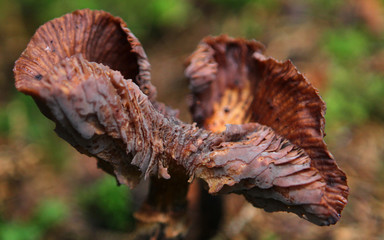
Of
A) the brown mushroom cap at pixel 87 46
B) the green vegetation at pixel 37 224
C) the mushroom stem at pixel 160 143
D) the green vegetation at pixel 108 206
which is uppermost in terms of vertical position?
the brown mushroom cap at pixel 87 46

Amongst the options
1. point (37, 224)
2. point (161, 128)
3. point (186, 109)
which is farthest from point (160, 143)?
point (186, 109)

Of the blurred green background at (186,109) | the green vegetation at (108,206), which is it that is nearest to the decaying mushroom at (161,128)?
the green vegetation at (108,206)

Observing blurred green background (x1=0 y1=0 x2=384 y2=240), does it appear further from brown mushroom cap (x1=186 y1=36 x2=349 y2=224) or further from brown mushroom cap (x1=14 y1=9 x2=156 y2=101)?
brown mushroom cap (x1=14 y1=9 x2=156 y2=101)

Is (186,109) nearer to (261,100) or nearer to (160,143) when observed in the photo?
(261,100)

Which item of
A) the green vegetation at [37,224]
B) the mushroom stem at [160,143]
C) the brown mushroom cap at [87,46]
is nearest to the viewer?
the mushroom stem at [160,143]

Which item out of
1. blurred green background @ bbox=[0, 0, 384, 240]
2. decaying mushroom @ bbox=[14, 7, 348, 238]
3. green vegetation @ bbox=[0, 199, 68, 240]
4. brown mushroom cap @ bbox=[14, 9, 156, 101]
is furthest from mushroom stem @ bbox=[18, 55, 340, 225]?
green vegetation @ bbox=[0, 199, 68, 240]

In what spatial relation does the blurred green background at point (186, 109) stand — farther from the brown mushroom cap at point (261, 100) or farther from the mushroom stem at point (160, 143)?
the mushroom stem at point (160, 143)

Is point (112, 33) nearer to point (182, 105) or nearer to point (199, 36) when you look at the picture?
point (182, 105)

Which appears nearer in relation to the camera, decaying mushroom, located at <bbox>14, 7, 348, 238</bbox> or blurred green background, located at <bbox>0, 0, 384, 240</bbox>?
decaying mushroom, located at <bbox>14, 7, 348, 238</bbox>
